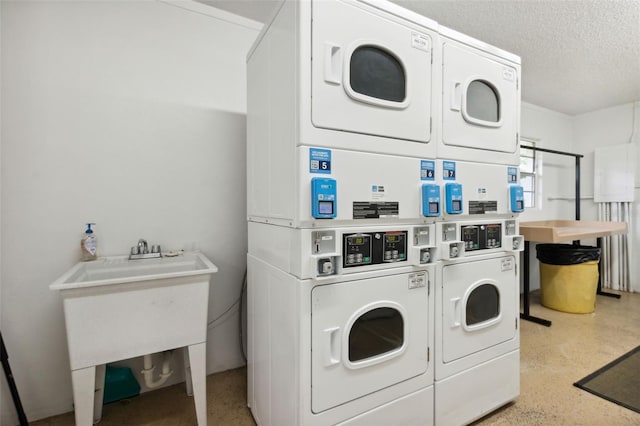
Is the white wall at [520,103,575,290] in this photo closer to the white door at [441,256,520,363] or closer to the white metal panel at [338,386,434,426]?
the white door at [441,256,520,363]

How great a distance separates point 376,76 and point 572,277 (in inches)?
143

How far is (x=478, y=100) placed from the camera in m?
1.77

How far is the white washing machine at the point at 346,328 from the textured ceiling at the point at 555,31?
6.01ft

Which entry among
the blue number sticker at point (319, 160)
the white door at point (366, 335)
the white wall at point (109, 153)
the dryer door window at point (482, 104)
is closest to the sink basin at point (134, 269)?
the white wall at point (109, 153)

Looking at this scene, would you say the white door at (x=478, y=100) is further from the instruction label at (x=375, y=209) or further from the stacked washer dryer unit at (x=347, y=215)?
the instruction label at (x=375, y=209)

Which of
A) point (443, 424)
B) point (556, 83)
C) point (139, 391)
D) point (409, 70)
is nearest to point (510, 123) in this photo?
point (409, 70)

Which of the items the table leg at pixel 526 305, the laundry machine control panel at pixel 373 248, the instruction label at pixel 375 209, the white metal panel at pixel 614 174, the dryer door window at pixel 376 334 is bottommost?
the table leg at pixel 526 305

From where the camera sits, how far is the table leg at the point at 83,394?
138cm

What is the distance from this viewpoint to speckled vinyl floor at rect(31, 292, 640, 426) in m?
1.81

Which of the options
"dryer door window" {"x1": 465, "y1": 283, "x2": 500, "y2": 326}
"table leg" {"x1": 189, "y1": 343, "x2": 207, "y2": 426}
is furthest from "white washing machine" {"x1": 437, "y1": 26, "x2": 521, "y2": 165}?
"table leg" {"x1": 189, "y1": 343, "x2": 207, "y2": 426}

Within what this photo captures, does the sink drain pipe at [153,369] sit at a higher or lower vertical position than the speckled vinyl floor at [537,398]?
higher

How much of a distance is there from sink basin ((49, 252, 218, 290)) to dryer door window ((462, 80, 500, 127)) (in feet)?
5.42

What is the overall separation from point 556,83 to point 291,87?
395 centimetres

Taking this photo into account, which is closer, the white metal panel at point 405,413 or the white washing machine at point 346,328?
the white washing machine at point 346,328
